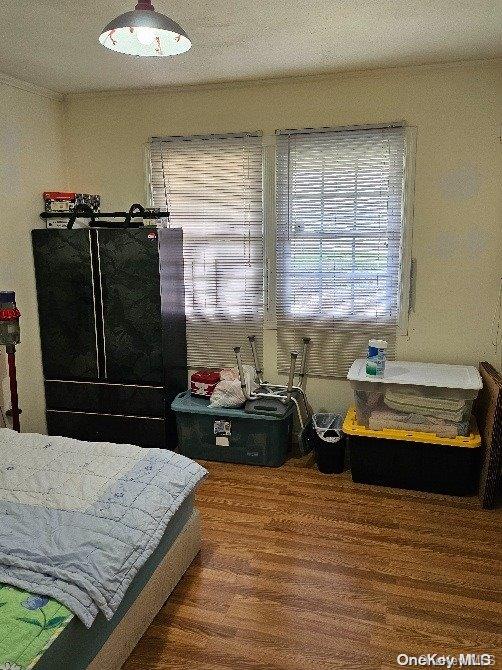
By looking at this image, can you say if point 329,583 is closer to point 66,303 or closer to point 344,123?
point 66,303

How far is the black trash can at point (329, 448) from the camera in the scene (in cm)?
352

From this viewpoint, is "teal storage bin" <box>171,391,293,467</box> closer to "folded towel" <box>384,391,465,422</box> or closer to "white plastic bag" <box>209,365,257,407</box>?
"white plastic bag" <box>209,365,257,407</box>

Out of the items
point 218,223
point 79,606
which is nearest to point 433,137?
point 218,223

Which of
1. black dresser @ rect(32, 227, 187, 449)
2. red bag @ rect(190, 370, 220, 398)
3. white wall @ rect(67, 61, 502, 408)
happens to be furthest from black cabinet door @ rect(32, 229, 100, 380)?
white wall @ rect(67, 61, 502, 408)

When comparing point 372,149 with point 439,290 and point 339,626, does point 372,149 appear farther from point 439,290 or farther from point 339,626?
point 339,626

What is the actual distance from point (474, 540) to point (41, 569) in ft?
7.05

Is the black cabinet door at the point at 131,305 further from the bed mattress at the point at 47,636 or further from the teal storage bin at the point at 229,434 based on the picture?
the bed mattress at the point at 47,636

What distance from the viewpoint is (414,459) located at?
10.8ft

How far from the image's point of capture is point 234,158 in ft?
12.4

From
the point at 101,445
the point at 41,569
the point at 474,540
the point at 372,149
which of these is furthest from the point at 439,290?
the point at 41,569

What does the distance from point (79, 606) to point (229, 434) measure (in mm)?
2093

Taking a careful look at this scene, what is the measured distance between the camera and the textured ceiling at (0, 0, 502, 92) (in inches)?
95.0

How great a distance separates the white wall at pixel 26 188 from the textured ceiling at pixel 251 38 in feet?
0.80

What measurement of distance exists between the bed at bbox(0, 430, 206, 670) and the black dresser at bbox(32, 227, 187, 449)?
126 cm
